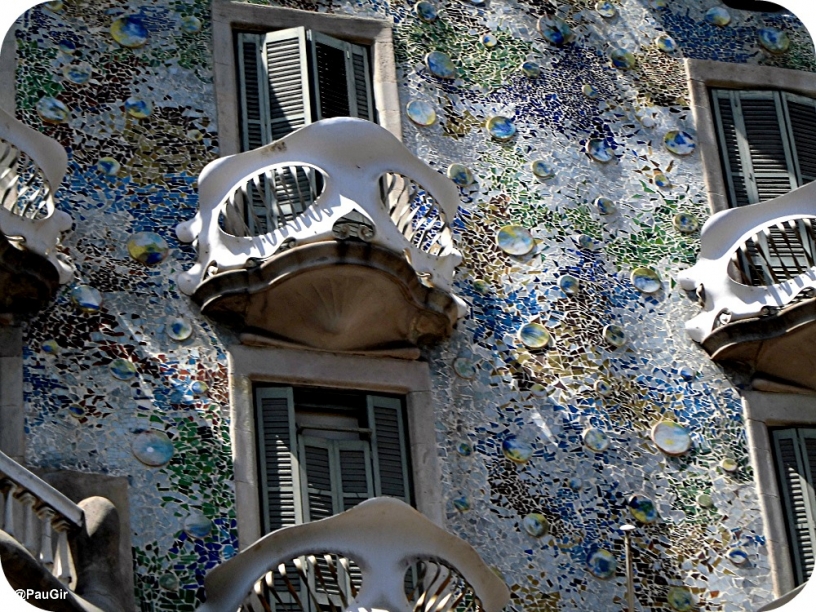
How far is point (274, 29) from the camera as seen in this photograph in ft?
59.0

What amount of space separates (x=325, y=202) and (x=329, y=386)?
1.22m

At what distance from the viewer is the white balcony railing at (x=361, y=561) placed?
14570 mm

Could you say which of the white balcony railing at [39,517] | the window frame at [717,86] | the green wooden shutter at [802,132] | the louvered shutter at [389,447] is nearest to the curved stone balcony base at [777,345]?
the window frame at [717,86]

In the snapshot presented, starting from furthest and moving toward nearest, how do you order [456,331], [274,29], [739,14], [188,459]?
1. [739,14]
2. [274,29]
3. [456,331]
4. [188,459]

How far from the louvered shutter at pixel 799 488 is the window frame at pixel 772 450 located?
0.04 metres

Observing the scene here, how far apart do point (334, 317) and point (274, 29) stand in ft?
8.94

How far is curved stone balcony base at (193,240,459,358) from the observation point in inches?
636

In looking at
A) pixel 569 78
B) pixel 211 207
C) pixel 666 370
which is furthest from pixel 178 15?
pixel 666 370

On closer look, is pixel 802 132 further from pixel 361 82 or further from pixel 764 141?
pixel 361 82

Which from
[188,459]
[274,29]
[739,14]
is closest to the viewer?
[188,459]

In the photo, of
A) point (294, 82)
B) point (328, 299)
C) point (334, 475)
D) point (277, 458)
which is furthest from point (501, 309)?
point (294, 82)

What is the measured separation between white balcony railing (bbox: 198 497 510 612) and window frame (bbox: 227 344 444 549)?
946 millimetres

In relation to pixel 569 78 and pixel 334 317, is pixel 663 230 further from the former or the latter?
pixel 334 317

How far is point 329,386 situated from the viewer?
53.6ft
